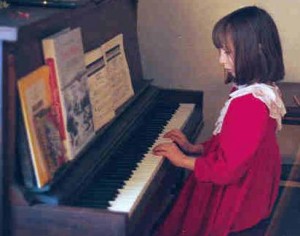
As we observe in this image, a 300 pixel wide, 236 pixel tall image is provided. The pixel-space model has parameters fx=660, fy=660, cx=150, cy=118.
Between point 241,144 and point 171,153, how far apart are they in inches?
9.6

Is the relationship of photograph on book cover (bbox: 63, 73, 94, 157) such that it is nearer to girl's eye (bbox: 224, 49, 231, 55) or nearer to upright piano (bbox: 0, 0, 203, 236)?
upright piano (bbox: 0, 0, 203, 236)

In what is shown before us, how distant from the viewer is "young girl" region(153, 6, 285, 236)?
189 centimetres

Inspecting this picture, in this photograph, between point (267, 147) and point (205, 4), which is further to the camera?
point (205, 4)

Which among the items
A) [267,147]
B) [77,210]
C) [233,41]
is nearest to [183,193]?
[267,147]

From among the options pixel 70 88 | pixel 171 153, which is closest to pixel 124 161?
pixel 171 153

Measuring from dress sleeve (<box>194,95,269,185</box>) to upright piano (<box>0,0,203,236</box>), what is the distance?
0.17 meters

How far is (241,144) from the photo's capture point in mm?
1873

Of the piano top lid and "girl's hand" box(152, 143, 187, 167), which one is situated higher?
the piano top lid

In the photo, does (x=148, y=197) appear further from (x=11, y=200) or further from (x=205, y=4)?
(x=205, y=4)

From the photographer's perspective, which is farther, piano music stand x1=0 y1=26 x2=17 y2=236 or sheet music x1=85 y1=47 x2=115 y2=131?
sheet music x1=85 y1=47 x2=115 y2=131

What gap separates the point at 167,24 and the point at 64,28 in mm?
1165

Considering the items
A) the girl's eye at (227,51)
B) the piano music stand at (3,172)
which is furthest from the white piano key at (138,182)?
the girl's eye at (227,51)

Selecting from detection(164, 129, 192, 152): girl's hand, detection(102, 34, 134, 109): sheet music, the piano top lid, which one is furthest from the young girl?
the piano top lid

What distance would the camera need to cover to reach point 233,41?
1984 millimetres
